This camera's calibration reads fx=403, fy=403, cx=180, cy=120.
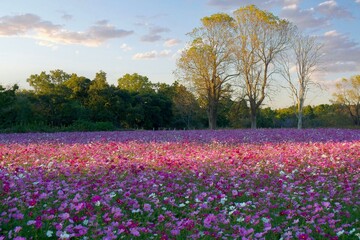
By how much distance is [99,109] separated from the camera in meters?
45.0

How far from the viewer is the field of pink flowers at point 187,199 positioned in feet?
A: 14.0

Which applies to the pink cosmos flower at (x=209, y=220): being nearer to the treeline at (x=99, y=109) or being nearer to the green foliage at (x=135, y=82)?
the treeline at (x=99, y=109)

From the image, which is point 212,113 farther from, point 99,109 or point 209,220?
point 209,220

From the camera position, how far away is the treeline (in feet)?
118

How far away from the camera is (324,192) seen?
656 cm

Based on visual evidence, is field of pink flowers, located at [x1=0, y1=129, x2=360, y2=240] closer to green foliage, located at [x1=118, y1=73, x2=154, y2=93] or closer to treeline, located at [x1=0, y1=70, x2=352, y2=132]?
treeline, located at [x1=0, y1=70, x2=352, y2=132]

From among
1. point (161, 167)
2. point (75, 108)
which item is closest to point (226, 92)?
point (75, 108)

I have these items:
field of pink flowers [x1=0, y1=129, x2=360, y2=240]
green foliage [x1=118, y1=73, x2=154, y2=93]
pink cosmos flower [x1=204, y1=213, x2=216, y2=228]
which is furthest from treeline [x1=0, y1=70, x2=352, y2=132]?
pink cosmos flower [x1=204, y1=213, x2=216, y2=228]

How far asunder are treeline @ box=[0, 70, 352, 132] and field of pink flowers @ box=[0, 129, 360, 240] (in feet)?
73.6

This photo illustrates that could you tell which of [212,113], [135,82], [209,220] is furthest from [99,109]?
[209,220]

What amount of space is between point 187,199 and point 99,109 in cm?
4019

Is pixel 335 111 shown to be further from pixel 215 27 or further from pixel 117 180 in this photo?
pixel 117 180

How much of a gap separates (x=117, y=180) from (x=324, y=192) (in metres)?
3.41

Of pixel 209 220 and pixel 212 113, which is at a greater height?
pixel 212 113
